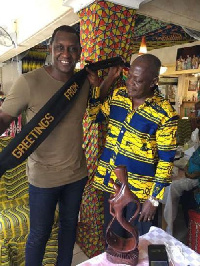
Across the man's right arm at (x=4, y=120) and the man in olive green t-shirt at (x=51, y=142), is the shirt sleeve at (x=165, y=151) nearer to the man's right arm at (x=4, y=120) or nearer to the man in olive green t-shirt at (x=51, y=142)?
the man in olive green t-shirt at (x=51, y=142)

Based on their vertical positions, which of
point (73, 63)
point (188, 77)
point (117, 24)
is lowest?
point (73, 63)

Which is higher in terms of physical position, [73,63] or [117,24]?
[117,24]

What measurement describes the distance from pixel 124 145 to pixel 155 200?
0.36 metres

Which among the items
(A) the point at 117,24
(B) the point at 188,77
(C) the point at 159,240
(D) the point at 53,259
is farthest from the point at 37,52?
(C) the point at 159,240

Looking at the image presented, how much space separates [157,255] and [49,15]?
2.75m

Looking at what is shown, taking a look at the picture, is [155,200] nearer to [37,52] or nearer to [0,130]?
[0,130]

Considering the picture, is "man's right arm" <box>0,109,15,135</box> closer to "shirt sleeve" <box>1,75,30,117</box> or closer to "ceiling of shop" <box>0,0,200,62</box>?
"shirt sleeve" <box>1,75,30,117</box>

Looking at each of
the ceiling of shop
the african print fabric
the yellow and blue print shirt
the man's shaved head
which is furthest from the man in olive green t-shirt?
the ceiling of shop

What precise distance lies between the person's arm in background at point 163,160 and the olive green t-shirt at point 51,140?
1.49ft

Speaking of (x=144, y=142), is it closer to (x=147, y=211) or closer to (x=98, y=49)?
(x=147, y=211)

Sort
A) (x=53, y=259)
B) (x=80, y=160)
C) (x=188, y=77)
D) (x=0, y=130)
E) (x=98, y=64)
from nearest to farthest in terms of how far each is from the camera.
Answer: (x=0, y=130)
(x=80, y=160)
(x=98, y=64)
(x=53, y=259)
(x=188, y=77)

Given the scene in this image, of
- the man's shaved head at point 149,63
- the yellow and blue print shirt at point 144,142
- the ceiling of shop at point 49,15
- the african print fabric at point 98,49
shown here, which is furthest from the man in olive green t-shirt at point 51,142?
the ceiling of shop at point 49,15

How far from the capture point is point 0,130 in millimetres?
1331

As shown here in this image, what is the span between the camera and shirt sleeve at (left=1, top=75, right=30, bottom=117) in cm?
132
